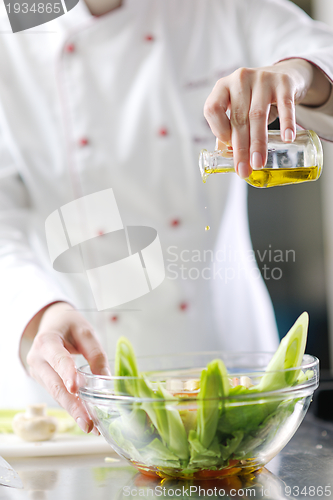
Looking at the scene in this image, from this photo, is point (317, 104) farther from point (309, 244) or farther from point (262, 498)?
point (309, 244)

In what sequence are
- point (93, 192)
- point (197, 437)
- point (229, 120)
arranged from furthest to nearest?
point (93, 192) → point (229, 120) → point (197, 437)

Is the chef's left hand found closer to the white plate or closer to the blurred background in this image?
the white plate

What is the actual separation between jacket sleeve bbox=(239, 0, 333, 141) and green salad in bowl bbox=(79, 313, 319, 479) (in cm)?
44

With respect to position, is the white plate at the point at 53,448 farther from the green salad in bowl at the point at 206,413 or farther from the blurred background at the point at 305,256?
the blurred background at the point at 305,256

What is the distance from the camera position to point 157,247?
942mm

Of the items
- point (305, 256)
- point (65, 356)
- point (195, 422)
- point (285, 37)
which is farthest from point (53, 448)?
point (305, 256)

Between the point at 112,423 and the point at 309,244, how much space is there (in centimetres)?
188

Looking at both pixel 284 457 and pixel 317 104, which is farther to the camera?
pixel 317 104

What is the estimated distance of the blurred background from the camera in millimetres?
2150

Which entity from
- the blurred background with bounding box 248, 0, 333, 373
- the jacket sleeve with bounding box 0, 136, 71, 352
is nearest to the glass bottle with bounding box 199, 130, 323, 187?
the jacket sleeve with bounding box 0, 136, 71, 352

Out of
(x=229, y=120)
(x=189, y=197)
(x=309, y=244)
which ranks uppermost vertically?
(x=229, y=120)

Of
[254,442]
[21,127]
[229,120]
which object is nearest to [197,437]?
[254,442]

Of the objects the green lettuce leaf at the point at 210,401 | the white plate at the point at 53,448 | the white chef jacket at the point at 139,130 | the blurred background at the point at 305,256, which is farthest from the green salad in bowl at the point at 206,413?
the blurred background at the point at 305,256

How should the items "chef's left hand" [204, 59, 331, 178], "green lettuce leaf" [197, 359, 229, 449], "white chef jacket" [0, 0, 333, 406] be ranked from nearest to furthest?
"green lettuce leaf" [197, 359, 229, 449] → "chef's left hand" [204, 59, 331, 178] → "white chef jacket" [0, 0, 333, 406]
